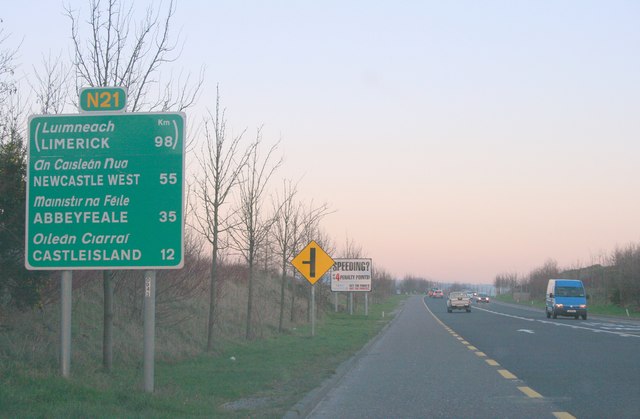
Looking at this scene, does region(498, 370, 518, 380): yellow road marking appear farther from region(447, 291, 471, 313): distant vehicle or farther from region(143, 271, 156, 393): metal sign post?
region(447, 291, 471, 313): distant vehicle

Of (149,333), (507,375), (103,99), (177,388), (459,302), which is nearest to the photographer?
(149,333)

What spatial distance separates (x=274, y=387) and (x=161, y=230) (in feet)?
12.5

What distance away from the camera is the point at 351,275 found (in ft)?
144

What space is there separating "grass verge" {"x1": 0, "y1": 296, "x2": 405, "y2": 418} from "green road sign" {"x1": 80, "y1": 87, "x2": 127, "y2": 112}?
3827mm

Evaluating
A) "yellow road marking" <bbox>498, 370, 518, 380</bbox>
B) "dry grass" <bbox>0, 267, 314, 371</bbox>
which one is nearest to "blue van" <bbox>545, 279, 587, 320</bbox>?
"dry grass" <bbox>0, 267, 314, 371</bbox>

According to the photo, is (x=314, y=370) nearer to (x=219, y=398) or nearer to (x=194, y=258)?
(x=219, y=398)

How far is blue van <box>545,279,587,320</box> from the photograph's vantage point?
47.1 metres

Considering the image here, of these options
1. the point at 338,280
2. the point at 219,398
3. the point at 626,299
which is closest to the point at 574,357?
the point at 219,398

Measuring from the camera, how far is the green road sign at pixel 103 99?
1080 centimetres

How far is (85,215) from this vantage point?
10.4m

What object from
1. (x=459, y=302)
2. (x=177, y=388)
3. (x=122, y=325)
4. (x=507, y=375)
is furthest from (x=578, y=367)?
(x=459, y=302)

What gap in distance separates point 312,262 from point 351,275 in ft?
63.6

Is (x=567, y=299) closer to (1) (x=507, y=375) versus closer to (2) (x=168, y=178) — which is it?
(1) (x=507, y=375)

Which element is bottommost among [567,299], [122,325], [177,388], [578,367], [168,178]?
[578,367]
